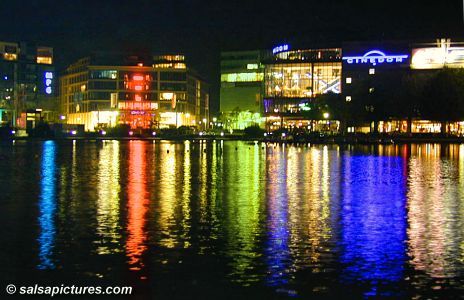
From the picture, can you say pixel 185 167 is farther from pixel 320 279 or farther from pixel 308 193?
pixel 320 279

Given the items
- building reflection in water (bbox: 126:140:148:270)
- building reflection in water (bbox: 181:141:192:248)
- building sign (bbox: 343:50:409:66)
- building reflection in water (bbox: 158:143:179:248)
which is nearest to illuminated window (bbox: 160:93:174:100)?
building sign (bbox: 343:50:409:66)

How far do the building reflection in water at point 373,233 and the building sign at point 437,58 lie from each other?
13020 centimetres

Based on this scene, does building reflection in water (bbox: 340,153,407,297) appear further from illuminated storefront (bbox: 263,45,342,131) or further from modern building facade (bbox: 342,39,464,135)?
illuminated storefront (bbox: 263,45,342,131)

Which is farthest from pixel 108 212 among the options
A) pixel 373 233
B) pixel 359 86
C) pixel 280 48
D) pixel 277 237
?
pixel 280 48

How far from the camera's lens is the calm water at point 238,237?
13.7 m

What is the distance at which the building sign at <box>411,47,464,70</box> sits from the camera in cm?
15762

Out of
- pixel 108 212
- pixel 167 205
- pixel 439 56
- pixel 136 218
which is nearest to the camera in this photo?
pixel 136 218

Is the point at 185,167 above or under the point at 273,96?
under

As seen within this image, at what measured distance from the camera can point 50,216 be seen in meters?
22.3

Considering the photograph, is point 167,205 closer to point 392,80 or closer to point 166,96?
point 392,80

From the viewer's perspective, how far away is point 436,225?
2095cm

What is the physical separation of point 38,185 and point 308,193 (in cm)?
1280

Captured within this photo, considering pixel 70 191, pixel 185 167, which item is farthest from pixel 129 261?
pixel 185 167

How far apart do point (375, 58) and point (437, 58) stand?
45.9 feet
